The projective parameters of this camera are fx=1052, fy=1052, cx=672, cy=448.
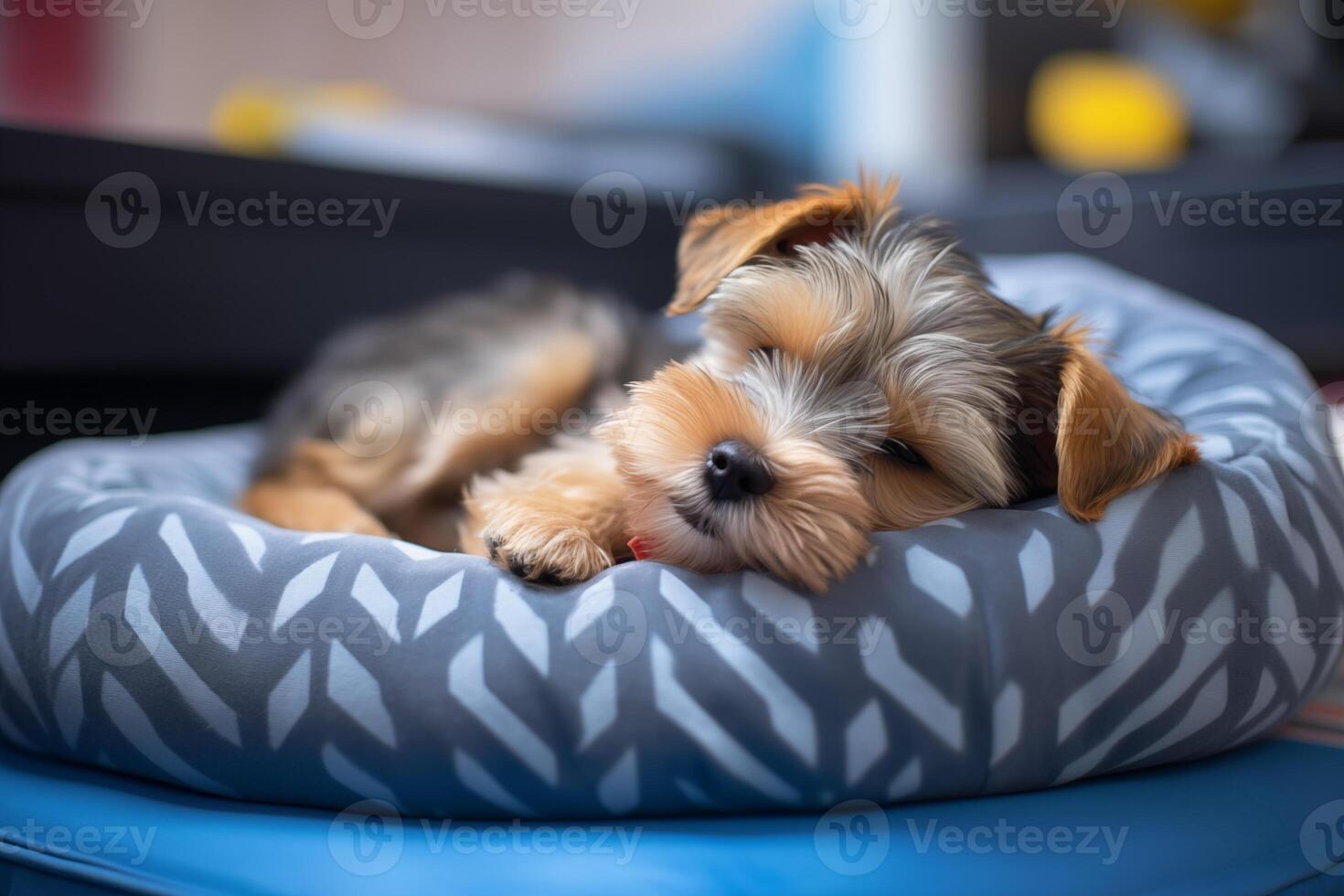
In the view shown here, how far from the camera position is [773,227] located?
2.29 meters

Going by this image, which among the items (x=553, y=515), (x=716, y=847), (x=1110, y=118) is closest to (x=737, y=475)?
(x=553, y=515)

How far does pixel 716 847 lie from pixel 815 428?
0.85 meters

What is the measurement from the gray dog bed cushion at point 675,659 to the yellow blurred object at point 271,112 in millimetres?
3007

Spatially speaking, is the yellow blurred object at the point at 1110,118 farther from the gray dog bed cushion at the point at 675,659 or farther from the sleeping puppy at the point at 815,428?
the gray dog bed cushion at the point at 675,659

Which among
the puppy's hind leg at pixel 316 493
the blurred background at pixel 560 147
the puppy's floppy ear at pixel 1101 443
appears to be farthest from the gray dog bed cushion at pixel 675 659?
the blurred background at pixel 560 147

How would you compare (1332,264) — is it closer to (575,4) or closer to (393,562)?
(393,562)

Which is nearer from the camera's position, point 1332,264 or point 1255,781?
point 1255,781

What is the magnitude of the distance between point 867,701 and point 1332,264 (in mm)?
3680

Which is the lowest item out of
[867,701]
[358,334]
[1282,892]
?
[1282,892]

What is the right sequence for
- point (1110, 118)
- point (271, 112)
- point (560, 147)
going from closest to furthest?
1. point (271, 112)
2. point (560, 147)
3. point (1110, 118)

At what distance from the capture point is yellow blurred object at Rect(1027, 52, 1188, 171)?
5656 millimetres

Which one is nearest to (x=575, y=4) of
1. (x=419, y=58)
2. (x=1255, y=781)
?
(x=419, y=58)

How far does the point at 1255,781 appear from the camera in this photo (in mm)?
1943

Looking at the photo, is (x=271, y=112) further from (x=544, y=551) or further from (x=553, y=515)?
(x=544, y=551)
